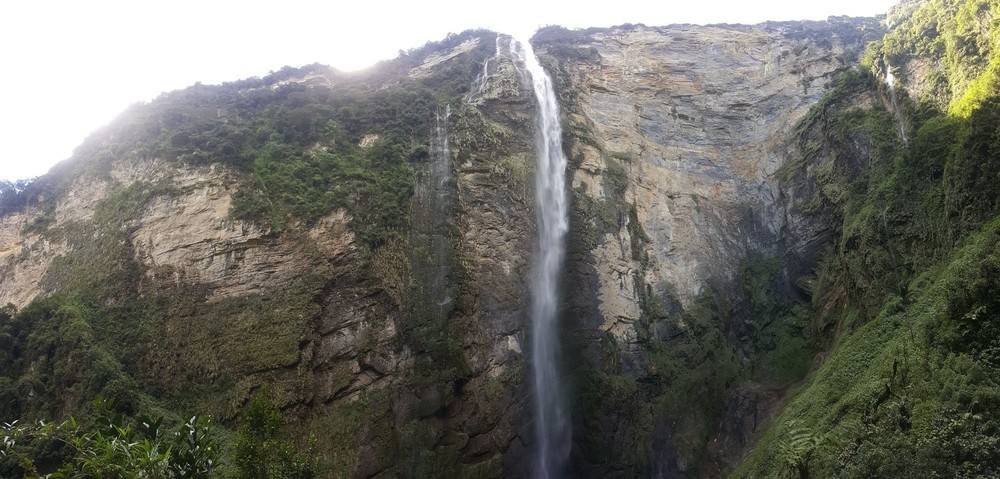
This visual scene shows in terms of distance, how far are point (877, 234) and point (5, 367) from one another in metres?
29.9

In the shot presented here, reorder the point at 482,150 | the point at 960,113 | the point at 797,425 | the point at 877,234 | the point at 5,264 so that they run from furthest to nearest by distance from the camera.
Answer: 1. the point at 482,150
2. the point at 5,264
3. the point at 877,234
4. the point at 960,113
5. the point at 797,425

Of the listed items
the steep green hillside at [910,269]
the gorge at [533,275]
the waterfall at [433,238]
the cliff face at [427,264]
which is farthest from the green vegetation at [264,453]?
the steep green hillside at [910,269]

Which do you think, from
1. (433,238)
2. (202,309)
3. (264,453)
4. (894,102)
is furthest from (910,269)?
(202,309)

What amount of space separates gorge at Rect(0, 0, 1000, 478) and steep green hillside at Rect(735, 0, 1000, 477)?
0.30ft

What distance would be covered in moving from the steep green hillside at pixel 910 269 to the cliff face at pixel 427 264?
178 inches

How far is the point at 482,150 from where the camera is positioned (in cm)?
2855

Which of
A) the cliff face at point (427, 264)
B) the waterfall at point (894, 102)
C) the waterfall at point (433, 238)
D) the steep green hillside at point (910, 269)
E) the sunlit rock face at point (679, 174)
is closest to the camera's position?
the steep green hillside at point (910, 269)

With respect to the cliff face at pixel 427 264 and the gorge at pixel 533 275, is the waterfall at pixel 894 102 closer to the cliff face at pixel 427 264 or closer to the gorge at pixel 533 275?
the gorge at pixel 533 275

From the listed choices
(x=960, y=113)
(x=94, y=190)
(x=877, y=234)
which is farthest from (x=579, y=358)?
(x=94, y=190)

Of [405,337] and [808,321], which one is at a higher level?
[405,337]

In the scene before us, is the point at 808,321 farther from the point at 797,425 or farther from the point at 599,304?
the point at 797,425

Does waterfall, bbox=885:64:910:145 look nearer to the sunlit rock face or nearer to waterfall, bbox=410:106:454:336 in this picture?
the sunlit rock face

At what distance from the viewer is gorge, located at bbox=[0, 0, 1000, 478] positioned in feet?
53.0

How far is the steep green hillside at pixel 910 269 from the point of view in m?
11.8
